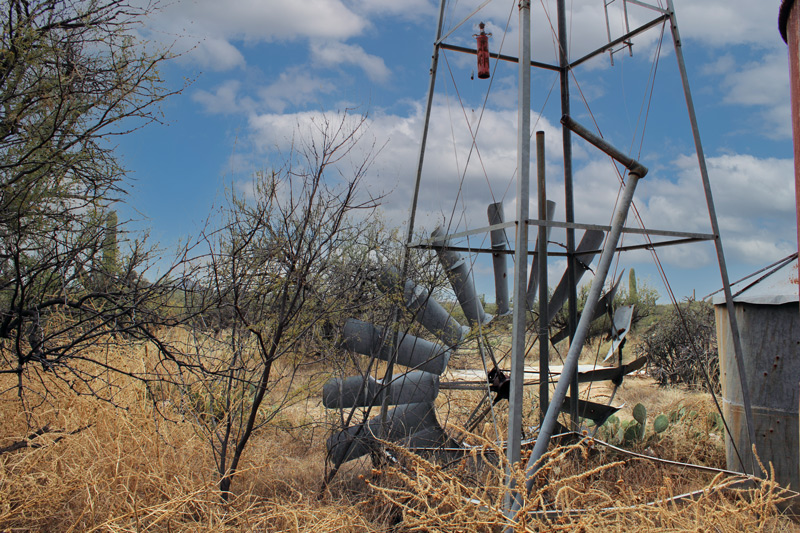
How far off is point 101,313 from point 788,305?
5386 mm

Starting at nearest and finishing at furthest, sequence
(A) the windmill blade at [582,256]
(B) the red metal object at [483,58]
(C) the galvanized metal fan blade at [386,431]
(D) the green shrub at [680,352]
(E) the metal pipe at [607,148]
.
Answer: (E) the metal pipe at [607,148] → (C) the galvanized metal fan blade at [386,431] → (B) the red metal object at [483,58] → (A) the windmill blade at [582,256] → (D) the green shrub at [680,352]

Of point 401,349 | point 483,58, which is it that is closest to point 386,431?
point 401,349

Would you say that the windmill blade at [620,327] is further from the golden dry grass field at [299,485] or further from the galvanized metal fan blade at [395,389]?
the galvanized metal fan blade at [395,389]

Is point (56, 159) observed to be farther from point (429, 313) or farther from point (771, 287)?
point (771, 287)

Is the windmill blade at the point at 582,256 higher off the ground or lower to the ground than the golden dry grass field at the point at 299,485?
higher

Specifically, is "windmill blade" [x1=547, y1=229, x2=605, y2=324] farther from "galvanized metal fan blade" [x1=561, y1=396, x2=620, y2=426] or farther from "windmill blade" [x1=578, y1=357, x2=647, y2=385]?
"galvanized metal fan blade" [x1=561, y1=396, x2=620, y2=426]

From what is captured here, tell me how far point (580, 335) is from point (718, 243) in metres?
2.12

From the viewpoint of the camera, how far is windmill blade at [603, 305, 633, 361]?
534 centimetres

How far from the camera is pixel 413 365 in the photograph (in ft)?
17.6

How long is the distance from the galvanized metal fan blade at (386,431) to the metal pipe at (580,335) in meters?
1.31

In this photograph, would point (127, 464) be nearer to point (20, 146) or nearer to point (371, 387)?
point (371, 387)

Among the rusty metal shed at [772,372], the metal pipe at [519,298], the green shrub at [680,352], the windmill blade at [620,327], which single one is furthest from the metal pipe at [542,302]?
the green shrub at [680,352]

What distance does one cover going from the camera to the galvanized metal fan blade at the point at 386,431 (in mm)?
4723

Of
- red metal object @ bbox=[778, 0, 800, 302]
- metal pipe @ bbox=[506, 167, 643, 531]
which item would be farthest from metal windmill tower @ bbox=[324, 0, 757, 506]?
red metal object @ bbox=[778, 0, 800, 302]
